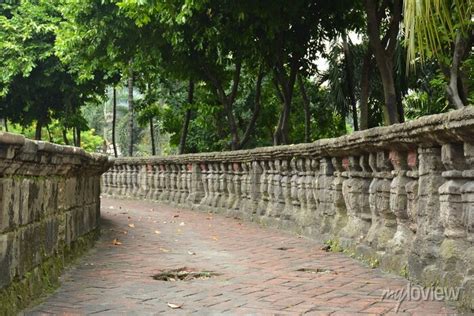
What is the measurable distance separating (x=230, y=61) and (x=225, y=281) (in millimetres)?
12593

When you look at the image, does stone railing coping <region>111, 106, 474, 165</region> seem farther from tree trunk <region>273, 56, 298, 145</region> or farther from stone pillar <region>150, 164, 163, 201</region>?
stone pillar <region>150, 164, 163, 201</region>

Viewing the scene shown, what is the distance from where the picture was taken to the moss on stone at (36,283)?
418cm

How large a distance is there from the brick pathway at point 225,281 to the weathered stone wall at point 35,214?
0.69 feet

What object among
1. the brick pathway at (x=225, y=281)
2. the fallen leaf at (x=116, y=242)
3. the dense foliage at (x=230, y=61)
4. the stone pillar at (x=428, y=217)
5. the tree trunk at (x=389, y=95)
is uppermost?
the dense foliage at (x=230, y=61)

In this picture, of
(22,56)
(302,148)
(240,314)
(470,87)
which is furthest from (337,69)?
(240,314)

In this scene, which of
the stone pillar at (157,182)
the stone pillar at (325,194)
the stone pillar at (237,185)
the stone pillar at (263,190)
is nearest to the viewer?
the stone pillar at (325,194)

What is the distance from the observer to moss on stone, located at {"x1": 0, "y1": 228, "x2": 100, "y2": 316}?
418cm

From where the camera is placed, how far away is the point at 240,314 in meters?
4.52

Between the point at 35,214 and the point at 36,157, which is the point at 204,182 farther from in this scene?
the point at 36,157

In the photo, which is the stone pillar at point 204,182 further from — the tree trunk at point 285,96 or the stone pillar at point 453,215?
the stone pillar at point 453,215

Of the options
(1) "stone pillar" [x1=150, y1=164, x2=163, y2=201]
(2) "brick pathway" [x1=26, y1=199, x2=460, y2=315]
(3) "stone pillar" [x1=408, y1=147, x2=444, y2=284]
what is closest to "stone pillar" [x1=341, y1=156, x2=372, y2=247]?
(2) "brick pathway" [x1=26, y1=199, x2=460, y2=315]

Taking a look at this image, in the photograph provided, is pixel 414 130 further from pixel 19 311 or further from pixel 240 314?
pixel 19 311

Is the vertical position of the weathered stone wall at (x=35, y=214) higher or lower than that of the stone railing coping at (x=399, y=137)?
lower

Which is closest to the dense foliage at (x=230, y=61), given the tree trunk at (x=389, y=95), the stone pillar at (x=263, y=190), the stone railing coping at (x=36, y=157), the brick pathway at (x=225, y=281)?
the tree trunk at (x=389, y=95)
